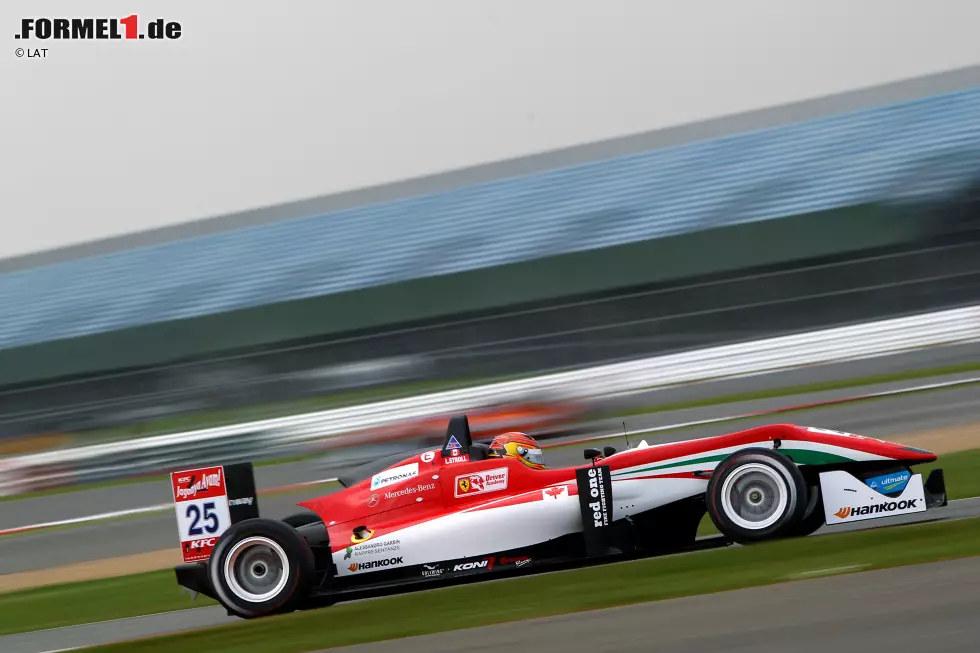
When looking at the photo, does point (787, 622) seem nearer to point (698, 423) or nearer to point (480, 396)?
point (698, 423)

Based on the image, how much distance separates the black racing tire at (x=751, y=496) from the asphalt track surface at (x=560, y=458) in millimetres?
4417

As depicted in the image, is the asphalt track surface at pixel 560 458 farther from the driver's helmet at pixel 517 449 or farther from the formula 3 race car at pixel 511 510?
the formula 3 race car at pixel 511 510

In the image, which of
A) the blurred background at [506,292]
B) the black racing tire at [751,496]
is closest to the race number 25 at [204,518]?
the black racing tire at [751,496]

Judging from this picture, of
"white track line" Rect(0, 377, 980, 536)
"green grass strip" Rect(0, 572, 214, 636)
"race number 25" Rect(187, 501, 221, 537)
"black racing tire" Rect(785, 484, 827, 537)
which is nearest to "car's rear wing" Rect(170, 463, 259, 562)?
"race number 25" Rect(187, 501, 221, 537)

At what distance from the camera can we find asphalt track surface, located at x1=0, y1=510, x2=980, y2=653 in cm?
421

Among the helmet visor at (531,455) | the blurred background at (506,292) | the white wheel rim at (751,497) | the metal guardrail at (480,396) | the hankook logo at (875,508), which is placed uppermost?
the blurred background at (506,292)

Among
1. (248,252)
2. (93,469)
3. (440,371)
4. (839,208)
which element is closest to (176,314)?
(248,252)

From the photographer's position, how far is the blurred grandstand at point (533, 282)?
17.2 m

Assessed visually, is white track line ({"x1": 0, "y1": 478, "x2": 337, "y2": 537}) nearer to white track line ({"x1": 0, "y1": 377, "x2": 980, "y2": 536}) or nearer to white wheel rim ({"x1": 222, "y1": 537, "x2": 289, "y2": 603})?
white track line ({"x1": 0, "y1": 377, "x2": 980, "y2": 536})

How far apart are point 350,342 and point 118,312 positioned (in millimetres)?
7287

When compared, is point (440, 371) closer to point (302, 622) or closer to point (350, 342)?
point (350, 342)

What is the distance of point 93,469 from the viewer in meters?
17.5

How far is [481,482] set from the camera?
6680mm

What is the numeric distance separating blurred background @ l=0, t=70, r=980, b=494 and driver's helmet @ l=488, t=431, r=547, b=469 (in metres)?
7.44
